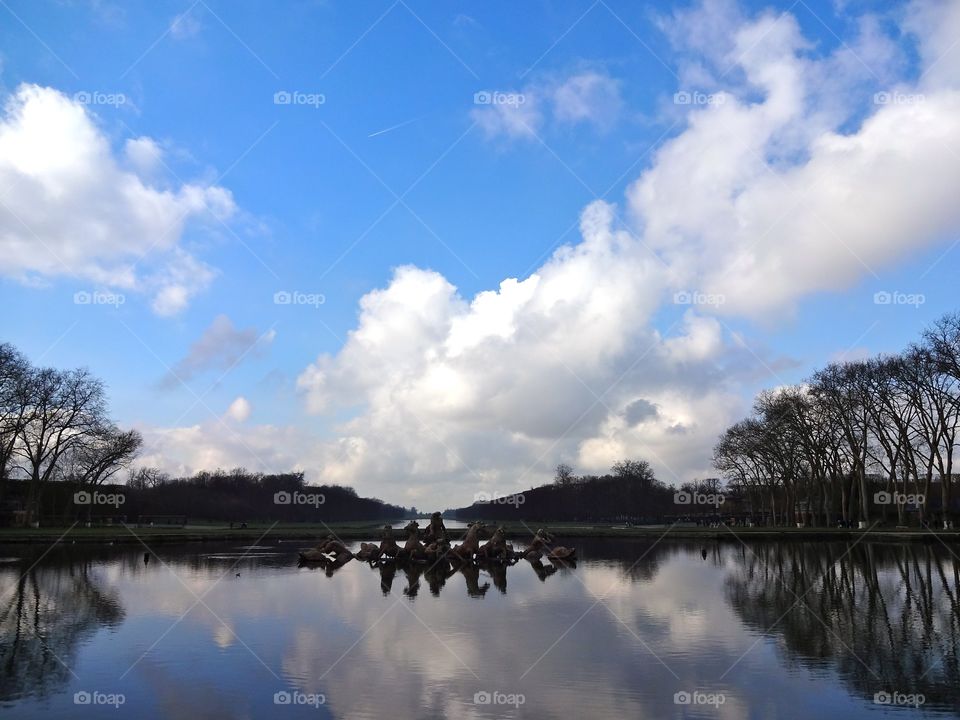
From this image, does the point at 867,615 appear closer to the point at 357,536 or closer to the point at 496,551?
the point at 496,551

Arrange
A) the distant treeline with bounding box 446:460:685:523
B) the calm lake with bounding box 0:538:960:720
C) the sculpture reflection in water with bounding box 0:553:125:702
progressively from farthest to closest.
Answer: the distant treeline with bounding box 446:460:685:523
the sculpture reflection in water with bounding box 0:553:125:702
the calm lake with bounding box 0:538:960:720

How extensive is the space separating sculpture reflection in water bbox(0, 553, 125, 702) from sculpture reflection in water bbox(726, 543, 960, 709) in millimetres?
15518

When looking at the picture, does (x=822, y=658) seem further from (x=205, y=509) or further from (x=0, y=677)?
(x=205, y=509)

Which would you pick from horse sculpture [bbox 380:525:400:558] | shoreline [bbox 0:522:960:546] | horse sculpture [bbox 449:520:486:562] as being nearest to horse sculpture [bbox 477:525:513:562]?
horse sculpture [bbox 449:520:486:562]

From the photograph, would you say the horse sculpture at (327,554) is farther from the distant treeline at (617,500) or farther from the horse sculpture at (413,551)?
the distant treeline at (617,500)

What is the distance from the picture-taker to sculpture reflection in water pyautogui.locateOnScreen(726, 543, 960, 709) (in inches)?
581

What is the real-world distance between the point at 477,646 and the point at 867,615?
12.5 meters

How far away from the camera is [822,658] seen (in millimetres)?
16234

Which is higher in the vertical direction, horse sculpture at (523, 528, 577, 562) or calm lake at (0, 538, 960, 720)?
calm lake at (0, 538, 960, 720)

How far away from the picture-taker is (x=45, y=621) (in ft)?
68.0

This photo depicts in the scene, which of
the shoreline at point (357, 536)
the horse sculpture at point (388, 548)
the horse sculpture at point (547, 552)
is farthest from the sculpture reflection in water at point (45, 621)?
the shoreline at point (357, 536)

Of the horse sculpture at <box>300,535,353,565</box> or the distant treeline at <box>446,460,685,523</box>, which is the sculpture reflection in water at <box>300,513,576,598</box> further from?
the distant treeline at <box>446,460,685,523</box>

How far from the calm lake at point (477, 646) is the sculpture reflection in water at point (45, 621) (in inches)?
3.2

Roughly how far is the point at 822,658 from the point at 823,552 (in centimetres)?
3793
